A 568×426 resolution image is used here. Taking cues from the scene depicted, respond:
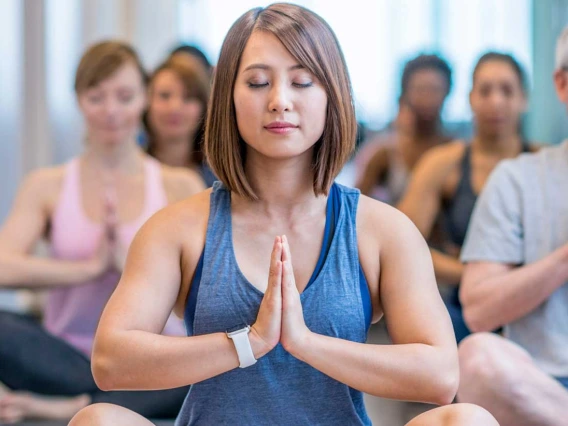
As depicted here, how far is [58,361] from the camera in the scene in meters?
2.28

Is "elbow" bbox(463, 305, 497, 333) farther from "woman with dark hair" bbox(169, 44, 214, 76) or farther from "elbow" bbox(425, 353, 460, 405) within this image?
"woman with dark hair" bbox(169, 44, 214, 76)

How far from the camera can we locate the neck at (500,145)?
2.76 meters

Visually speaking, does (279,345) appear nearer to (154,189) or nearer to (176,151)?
(154,189)

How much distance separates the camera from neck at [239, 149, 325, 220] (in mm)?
1444

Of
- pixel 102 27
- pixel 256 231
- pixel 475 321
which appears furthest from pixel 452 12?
pixel 256 231

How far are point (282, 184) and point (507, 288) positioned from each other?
1.92 feet

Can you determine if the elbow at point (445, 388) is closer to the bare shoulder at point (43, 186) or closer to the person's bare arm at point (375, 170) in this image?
the bare shoulder at point (43, 186)

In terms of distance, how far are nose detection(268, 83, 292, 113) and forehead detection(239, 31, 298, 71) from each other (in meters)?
0.03

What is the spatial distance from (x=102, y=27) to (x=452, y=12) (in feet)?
5.35

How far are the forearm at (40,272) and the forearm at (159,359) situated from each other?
99 centimetres

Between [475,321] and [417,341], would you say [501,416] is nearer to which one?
[475,321]

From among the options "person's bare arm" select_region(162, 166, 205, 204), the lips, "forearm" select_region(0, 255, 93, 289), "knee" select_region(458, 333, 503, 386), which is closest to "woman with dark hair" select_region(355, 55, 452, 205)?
"person's bare arm" select_region(162, 166, 205, 204)

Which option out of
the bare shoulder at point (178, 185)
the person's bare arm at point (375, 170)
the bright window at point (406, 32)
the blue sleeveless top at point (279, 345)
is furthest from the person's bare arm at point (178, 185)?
the bright window at point (406, 32)

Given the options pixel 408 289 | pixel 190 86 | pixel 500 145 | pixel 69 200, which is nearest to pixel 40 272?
pixel 69 200
